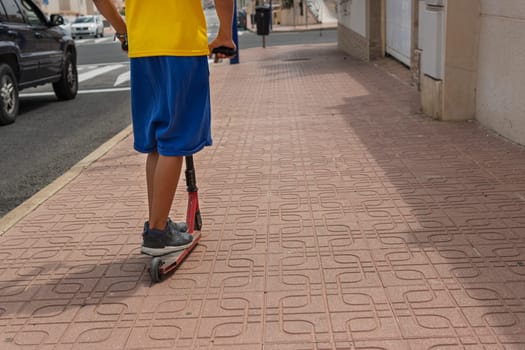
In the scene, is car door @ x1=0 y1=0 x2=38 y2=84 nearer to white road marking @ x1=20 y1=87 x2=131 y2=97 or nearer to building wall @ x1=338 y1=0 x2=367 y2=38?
white road marking @ x1=20 y1=87 x2=131 y2=97

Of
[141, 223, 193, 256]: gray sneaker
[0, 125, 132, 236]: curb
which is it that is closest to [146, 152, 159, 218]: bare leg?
[141, 223, 193, 256]: gray sneaker

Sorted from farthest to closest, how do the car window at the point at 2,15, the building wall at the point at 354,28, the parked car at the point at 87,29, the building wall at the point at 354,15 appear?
the parked car at the point at 87,29 < the building wall at the point at 354,15 < the building wall at the point at 354,28 < the car window at the point at 2,15

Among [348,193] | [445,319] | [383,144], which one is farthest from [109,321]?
[383,144]

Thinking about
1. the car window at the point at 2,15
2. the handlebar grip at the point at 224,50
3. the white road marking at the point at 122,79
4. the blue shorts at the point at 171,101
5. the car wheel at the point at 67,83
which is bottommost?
the white road marking at the point at 122,79

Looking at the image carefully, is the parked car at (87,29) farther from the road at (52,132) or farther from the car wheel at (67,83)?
the car wheel at (67,83)

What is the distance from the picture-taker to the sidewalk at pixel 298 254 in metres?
3.26

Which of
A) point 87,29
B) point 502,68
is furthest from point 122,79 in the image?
point 87,29

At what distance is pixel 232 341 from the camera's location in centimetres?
316

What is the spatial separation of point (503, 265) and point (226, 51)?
1.94m

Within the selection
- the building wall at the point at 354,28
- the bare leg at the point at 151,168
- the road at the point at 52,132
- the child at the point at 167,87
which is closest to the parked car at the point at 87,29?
the building wall at the point at 354,28

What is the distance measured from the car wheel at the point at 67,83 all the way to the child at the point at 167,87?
9.17 meters

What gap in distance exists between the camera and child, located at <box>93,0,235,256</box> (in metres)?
3.80

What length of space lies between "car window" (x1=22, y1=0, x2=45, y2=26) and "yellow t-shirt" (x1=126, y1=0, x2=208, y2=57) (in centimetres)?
857

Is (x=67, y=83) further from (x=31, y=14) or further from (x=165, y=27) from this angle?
(x=165, y=27)
